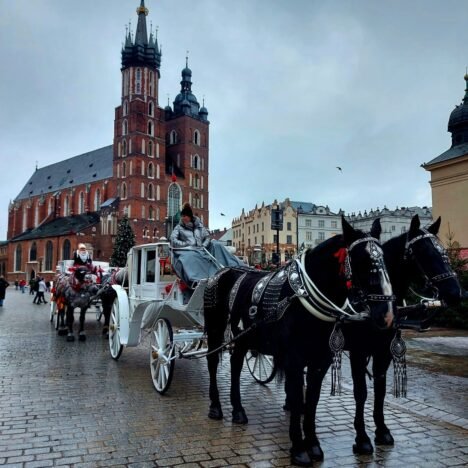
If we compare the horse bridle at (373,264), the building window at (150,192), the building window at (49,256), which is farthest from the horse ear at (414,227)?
the building window at (49,256)

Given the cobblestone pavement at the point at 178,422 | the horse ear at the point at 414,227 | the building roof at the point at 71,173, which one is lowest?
the cobblestone pavement at the point at 178,422

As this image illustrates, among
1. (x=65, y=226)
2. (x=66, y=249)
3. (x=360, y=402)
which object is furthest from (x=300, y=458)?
(x=65, y=226)

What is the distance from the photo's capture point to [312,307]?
13.7ft

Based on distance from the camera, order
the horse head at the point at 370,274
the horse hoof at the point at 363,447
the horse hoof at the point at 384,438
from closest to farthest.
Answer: the horse head at the point at 370,274 < the horse hoof at the point at 363,447 < the horse hoof at the point at 384,438

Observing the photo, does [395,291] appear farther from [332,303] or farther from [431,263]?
[332,303]

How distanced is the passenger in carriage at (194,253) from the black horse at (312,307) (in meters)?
1.83

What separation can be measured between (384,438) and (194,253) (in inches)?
141

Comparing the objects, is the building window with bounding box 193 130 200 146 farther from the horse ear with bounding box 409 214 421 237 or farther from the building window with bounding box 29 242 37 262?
the horse ear with bounding box 409 214 421 237

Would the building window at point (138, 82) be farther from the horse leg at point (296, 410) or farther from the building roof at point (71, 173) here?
the horse leg at point (296, 410)

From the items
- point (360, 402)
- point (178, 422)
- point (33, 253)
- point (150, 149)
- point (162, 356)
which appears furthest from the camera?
point (33, 253)

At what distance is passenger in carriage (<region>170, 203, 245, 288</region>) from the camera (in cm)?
679

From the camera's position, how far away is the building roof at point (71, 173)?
81.2 meters

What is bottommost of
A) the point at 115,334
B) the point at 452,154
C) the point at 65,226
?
the point at 115,334

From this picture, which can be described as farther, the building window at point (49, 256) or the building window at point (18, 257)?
the building window at point (18, 257)
